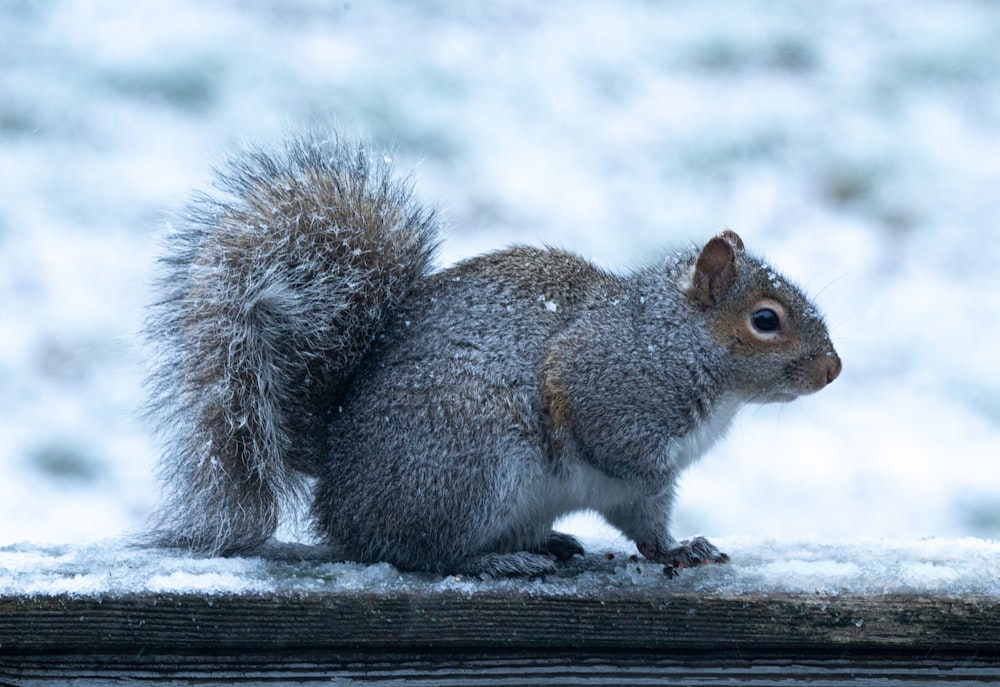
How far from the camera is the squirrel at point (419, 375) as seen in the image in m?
1.66

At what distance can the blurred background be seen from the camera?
3.25m

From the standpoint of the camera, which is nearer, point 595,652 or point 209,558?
point 595,652

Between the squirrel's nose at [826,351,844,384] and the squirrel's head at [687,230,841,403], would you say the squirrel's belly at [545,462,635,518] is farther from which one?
the squirrel's nose at [826,351,844,384]

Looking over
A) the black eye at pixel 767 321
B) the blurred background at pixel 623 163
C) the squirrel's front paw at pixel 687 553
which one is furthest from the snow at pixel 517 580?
the blurred background at pixel 623 163

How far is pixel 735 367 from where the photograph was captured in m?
1.82

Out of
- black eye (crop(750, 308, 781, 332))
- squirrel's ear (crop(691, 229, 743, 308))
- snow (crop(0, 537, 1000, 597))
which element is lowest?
snow (crop(0, 537, 1000, 597))

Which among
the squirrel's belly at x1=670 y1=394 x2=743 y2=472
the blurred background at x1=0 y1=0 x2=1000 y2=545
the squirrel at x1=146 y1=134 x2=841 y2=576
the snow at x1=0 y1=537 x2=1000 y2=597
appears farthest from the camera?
the blurred background at x1=0 y1=0 x2=1000 y2=545

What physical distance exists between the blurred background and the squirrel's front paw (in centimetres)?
120

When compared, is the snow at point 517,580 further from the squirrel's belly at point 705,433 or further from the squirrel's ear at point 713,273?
the squirrel's ear at point 713,273

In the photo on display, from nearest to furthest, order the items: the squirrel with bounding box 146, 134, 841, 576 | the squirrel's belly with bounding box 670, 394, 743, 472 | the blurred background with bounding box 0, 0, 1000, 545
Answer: the squirrel with bounding box 146, 134, 841, 576
the squirrel's belly with bounding box 670, 394, 743, 472
the blurred background with bounding box 0, 0, 1000, 545

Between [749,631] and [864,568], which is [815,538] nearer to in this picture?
[864,568]

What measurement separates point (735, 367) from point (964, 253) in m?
2.50

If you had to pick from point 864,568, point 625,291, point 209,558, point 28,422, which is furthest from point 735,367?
point 28,422

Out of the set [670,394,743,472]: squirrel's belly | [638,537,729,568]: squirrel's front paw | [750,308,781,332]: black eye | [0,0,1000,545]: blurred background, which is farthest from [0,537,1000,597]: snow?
[0,0,1000,545]: blurred background
